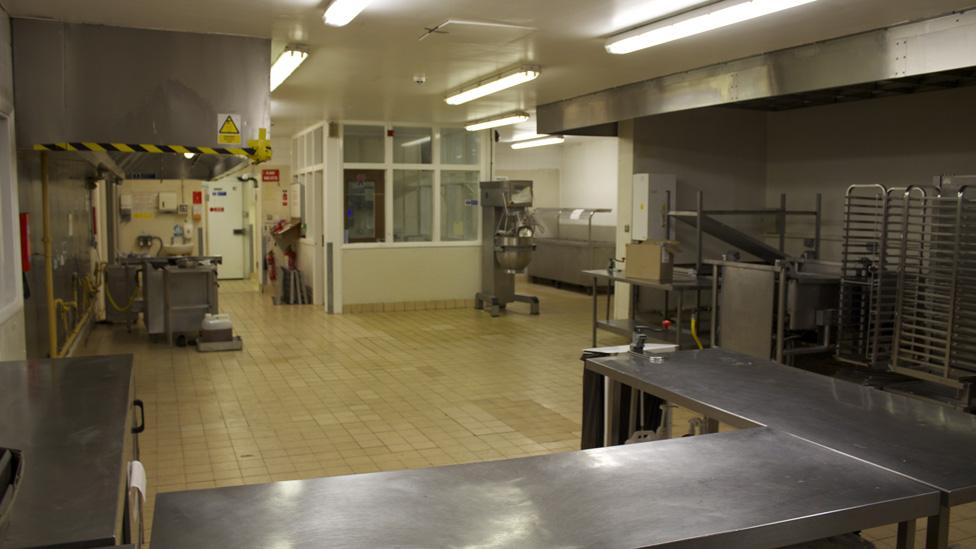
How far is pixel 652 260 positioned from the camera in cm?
743

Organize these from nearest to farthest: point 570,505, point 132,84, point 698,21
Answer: point 570,505 → point 698,21 → point 132,84

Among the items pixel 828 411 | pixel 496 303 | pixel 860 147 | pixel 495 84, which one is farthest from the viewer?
pixel 496 303

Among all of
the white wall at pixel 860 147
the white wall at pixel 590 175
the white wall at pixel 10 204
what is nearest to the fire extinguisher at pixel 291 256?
the white wall at pixel 590 175

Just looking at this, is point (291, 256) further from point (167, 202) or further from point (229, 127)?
point (229, 127)

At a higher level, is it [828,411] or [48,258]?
[48,258]

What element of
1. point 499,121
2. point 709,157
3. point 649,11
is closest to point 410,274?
point 499,121

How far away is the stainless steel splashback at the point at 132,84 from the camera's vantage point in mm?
4781

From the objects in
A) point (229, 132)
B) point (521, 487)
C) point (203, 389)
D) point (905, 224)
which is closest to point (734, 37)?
point (905, 224)

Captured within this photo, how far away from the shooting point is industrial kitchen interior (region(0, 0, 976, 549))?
193 centimetres

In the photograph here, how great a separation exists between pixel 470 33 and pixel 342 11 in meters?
1.14

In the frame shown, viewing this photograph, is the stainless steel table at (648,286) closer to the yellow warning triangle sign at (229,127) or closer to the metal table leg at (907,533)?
the yellow warning triangle sign at (229,127)

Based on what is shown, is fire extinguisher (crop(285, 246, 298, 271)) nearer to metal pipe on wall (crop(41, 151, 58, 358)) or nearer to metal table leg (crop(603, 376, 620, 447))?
metal pipe on wall (crop(41, 151, 58, 358))

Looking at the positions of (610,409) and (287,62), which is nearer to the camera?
(610,409)

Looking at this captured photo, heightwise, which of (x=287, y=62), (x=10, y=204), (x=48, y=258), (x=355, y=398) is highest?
(x=287, y=62)
